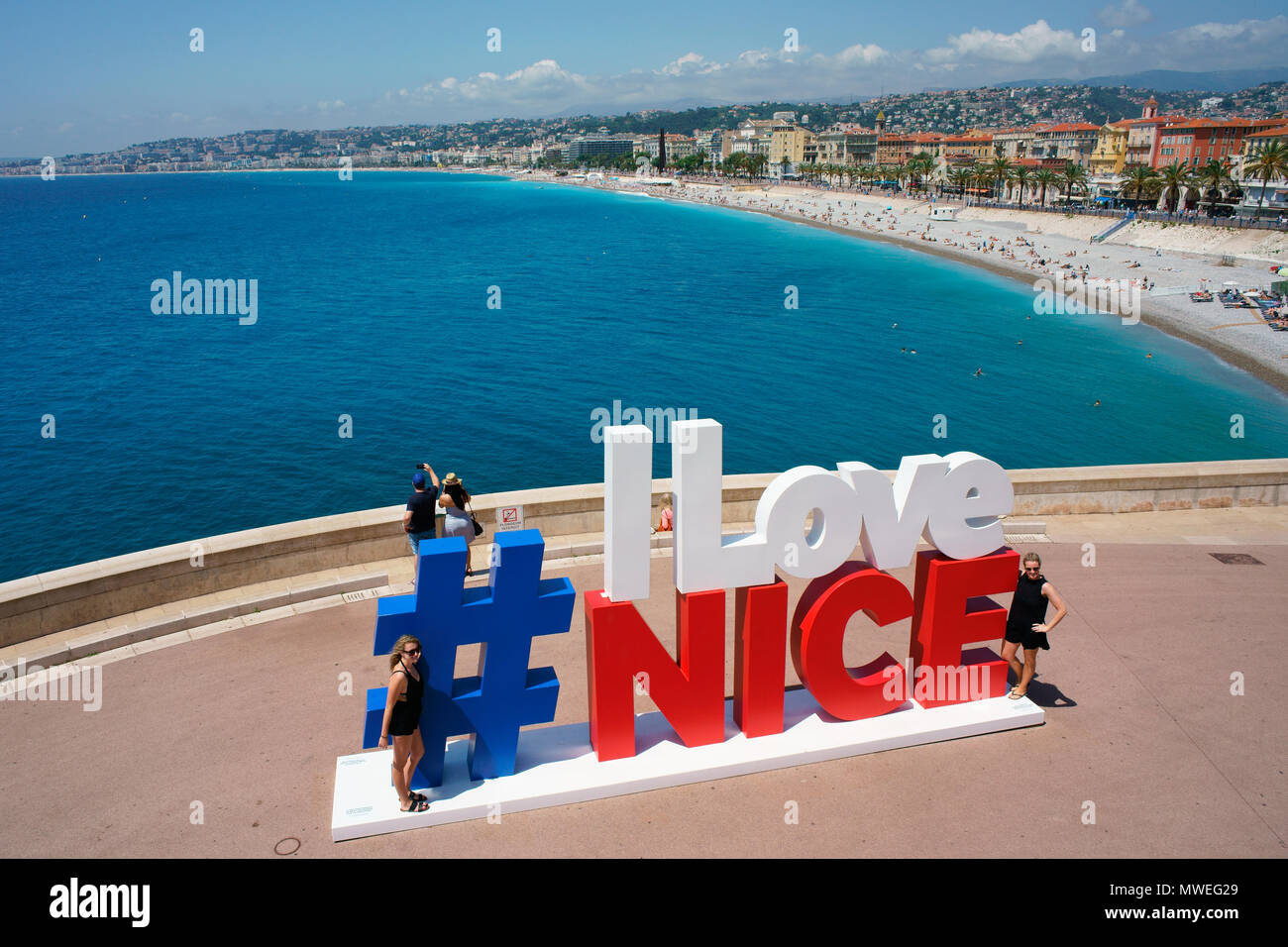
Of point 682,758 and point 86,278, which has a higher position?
point 86,278

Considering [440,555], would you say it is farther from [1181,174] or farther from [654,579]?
[1181,174]

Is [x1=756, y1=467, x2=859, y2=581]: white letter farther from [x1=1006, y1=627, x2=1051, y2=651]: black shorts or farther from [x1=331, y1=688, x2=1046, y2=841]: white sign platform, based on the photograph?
[x1=1006, y1=627, x2=1051, y2=651]: black shorts

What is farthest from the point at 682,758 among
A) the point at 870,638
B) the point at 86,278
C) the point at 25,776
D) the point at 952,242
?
the point at 952,242

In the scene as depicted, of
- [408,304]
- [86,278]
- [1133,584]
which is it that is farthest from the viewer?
[86,278]

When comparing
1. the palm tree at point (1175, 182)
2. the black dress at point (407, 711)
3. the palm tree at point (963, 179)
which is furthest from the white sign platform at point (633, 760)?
the palm tree at point (963, 179)

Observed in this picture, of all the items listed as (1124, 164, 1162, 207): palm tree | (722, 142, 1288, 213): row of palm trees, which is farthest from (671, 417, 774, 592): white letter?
(1124, 164, 1162, 207): palm tree

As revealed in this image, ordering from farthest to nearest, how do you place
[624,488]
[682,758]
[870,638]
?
[870,638]
[682,758]
[624,488]

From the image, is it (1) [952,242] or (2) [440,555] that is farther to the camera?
(1) [952,242]
